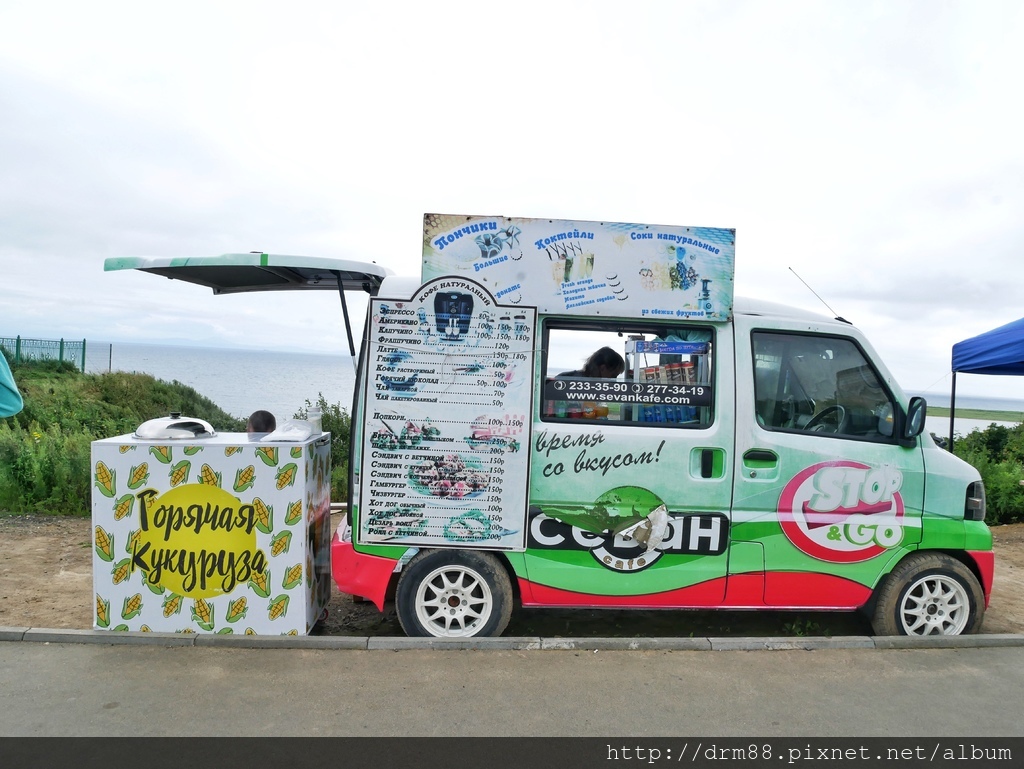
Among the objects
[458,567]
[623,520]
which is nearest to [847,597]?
[623,520]

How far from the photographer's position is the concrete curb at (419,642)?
445 centimetres

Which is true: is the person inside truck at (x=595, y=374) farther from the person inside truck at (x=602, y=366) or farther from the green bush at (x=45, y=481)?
the green bush at (x=45, y=481)

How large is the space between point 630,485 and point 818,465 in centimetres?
126

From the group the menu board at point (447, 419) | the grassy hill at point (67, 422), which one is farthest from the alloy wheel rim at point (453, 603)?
the grassy hill at point (67, 422)

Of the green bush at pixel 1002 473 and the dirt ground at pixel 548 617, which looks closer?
the dirt ground at pixel 548 617

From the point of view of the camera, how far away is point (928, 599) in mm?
4789

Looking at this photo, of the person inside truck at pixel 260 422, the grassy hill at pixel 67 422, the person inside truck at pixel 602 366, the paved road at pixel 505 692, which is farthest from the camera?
the grassy hill at pixel 67 422

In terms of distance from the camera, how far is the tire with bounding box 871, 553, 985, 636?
15.5ft

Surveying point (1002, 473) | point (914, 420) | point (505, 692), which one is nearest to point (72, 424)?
point (505, 692)

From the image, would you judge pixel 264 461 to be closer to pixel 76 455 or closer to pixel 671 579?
pixel 671 579

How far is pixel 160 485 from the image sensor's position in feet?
14.9

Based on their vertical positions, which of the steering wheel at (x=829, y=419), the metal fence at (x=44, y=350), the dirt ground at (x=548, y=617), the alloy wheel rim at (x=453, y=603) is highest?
the metal fence at (x=44, y=350)

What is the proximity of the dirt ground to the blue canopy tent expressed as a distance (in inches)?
130

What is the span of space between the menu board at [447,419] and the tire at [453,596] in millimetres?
123
